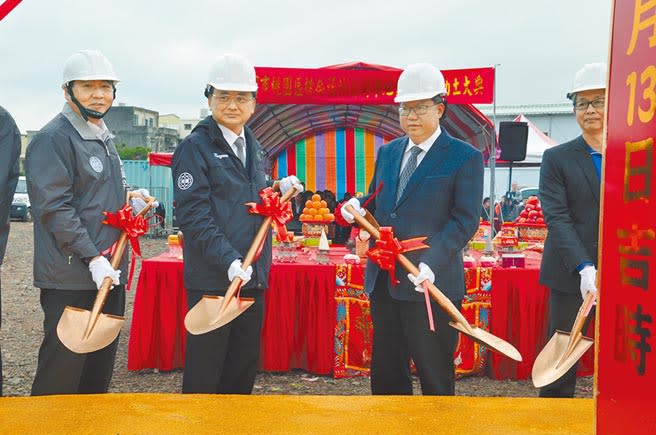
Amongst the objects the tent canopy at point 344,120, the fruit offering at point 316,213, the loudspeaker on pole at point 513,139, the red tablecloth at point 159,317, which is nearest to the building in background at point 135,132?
the tent canopy at point 344,120

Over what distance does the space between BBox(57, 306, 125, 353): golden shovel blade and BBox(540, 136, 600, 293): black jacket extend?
68.6 inches

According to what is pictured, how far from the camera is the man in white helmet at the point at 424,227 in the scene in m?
2.43

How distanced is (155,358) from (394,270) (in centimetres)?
245

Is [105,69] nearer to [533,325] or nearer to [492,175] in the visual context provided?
[533,325]

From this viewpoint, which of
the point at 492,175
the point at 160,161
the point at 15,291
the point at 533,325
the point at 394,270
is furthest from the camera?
the point at 160,161

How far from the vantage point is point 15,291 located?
26.7 feet

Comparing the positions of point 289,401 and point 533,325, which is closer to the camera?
point 289,401

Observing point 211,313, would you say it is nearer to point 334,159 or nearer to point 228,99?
point 228,99

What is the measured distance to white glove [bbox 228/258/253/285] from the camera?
93.4 inches

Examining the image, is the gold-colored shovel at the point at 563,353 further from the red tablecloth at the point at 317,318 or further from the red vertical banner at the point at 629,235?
the red tablecloth at the point at 317,318

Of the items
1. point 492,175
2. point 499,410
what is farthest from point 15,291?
point 499,410

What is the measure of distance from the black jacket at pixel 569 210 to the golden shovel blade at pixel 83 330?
1.74m

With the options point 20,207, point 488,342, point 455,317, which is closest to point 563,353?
point 488,342

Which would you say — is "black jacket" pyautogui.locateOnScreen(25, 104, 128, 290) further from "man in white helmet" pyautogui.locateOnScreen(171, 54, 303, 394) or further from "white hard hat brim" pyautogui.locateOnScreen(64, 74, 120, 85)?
"man in white helmet" pyautogui.locateOnScreen(171, 54, 303, 394)
